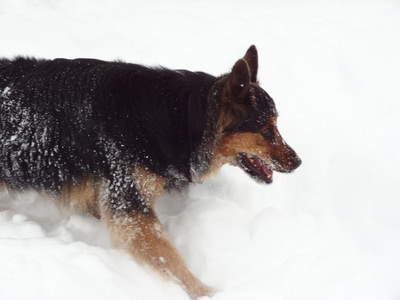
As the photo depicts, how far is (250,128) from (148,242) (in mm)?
1273

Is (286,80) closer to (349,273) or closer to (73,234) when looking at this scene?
(349,273)

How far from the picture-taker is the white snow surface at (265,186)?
3.00 meters

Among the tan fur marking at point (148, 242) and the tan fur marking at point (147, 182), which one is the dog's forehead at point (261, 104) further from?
the tan fur marking at point (148, 242)

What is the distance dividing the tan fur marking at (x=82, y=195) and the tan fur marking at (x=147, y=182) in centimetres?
41

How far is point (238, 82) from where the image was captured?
121 inches

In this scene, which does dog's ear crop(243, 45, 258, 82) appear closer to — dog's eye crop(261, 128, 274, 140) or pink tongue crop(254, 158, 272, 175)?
dog's eye crop(261, 128, 274, 140)

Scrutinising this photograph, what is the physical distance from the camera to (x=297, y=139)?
179 inches

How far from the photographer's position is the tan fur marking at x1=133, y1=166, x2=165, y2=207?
3.29m

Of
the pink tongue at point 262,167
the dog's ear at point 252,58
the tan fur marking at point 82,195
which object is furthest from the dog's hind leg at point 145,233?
the dog's ear at point 252,58

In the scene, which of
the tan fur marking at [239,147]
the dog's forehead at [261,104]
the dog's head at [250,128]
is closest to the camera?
the dog's head at [250,128]

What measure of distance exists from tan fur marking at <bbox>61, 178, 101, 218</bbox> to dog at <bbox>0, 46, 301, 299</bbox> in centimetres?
8

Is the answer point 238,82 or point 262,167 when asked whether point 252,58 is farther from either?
point 262,167

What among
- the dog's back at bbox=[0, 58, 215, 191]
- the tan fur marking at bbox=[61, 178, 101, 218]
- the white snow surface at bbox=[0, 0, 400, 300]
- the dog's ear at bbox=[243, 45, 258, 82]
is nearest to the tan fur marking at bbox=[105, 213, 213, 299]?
the white snow surface at bbox=[0, 0, 400, 300]

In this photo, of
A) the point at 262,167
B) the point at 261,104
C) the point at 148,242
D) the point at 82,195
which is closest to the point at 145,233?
the point at 148,242
